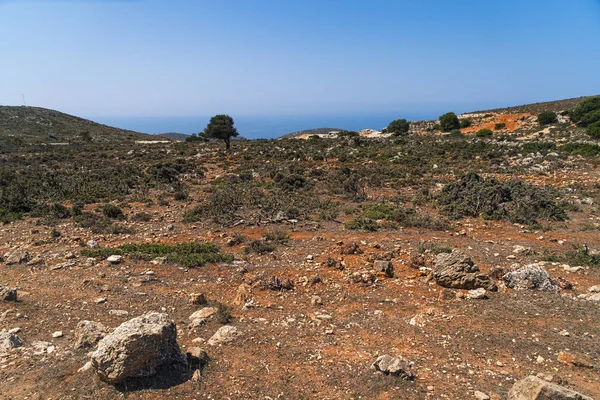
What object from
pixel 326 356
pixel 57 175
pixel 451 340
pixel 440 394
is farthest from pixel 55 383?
pixel 57 175

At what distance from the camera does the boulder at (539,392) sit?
4.23 m

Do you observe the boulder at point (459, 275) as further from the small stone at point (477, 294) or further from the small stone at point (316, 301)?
the small stone at point (316, 301)

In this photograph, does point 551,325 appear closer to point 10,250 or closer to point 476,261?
point 476,261

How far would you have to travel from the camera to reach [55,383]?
5121 millimetres

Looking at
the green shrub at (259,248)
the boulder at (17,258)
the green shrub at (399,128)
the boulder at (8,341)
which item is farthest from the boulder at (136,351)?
the green shrub at (399,128)

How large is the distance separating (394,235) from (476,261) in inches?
120

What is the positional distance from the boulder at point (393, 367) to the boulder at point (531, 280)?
14.3ft

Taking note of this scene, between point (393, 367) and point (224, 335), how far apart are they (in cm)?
292

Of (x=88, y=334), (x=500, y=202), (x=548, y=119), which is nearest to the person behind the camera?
(x=88, y=334)

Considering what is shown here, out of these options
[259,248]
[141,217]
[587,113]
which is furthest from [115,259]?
[587,113]

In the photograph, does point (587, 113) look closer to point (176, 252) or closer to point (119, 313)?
point (176, 252)

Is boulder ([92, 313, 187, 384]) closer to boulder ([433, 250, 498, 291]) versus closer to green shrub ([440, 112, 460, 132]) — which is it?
boulder ([433, 250, 498, 291])

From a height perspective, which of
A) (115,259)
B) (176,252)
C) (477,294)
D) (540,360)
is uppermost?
(115,259)

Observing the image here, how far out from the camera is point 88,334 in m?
6.14
